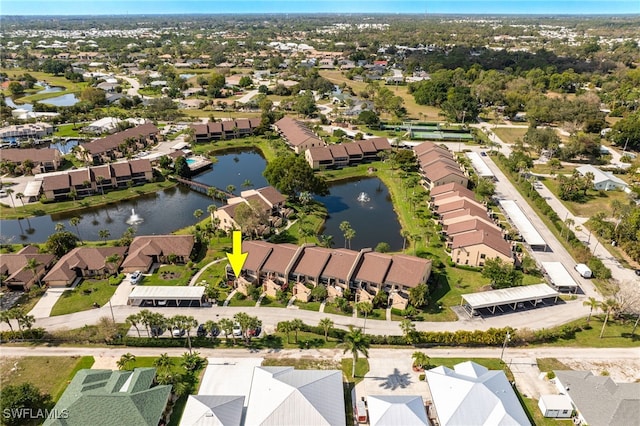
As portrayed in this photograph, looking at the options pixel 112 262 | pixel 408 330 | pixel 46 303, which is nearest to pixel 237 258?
pixel 112 262

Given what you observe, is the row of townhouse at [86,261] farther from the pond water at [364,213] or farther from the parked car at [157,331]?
the pond water at [364,213]

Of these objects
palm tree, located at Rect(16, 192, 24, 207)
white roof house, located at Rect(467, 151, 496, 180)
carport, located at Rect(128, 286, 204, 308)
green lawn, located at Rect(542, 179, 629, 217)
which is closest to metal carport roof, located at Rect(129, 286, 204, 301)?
carport, located at Rect(128, 286, 204, 308)

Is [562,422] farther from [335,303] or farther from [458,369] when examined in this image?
[335,303]

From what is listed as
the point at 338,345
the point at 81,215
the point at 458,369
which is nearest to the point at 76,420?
the point at 338,345

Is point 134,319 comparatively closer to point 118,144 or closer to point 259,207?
point 259,207

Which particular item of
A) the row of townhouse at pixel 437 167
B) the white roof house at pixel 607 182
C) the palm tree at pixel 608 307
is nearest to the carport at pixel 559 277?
the palm tree at pixel 608 307

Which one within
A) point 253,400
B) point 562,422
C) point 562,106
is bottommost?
point 562,422
